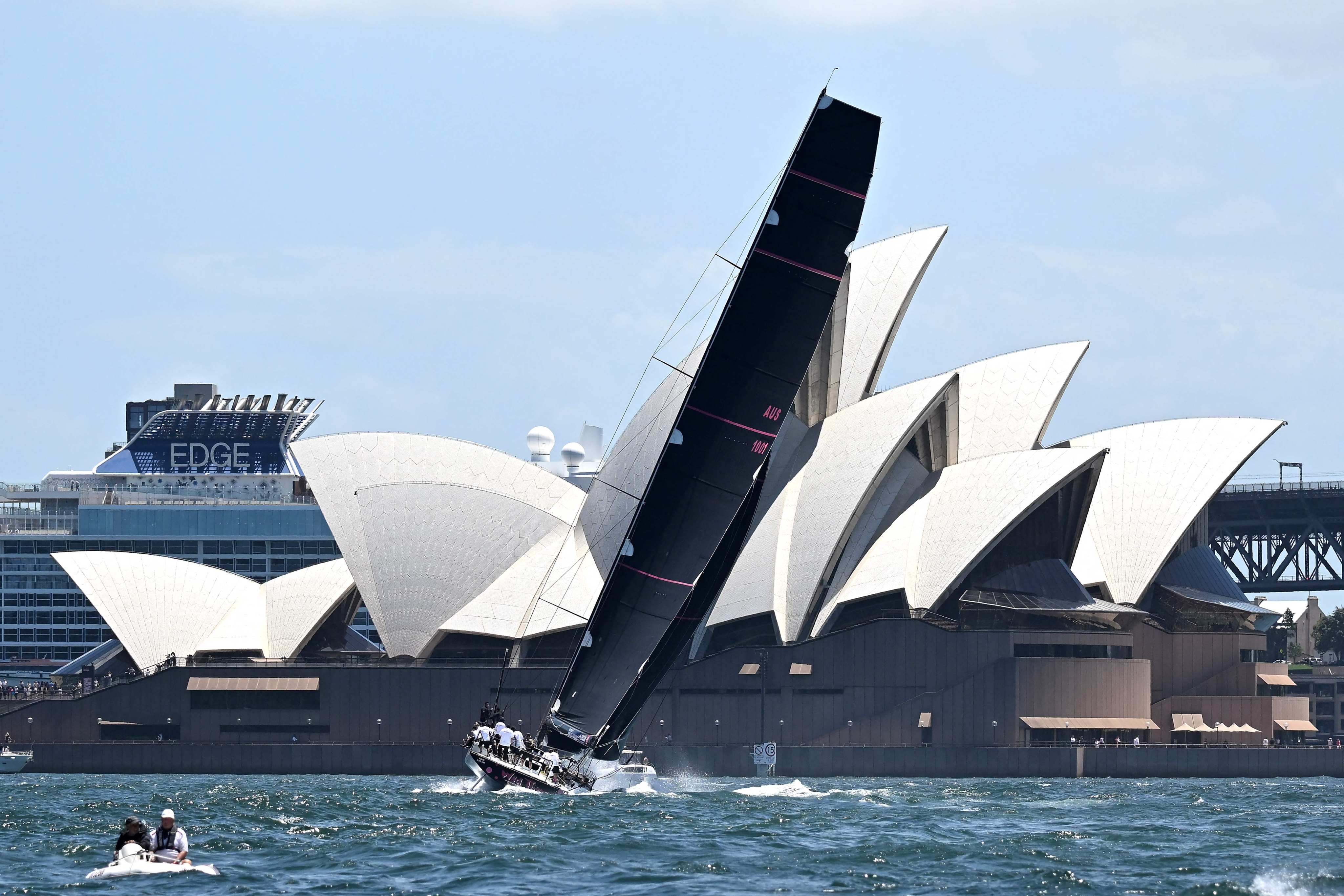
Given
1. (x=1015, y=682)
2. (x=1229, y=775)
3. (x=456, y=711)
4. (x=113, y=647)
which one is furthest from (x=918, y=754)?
(x=113, y=647)

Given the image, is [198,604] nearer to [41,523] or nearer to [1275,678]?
[41,523]

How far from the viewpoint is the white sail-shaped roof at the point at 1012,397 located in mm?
70375

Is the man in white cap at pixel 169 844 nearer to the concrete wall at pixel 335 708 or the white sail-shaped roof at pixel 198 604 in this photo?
the concrete wall at pixel 335 708

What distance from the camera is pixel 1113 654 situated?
69.0 meters

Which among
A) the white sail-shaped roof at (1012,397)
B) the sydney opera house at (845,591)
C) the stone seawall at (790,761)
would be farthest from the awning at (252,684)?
the white sail-shaped roof at (1012,397)

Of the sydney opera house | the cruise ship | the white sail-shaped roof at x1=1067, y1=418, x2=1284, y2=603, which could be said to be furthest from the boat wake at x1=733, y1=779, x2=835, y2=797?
the cruise ship

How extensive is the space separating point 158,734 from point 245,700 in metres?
3.44

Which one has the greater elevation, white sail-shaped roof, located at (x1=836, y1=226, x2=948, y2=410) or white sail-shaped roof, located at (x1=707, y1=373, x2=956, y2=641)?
white sail-shaped roof, located at (x1=836, y1=226, x2=948, y2=410)

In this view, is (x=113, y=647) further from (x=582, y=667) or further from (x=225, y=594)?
A: (x=582, y=667)

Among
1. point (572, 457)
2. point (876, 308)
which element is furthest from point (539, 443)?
point (876, 308)

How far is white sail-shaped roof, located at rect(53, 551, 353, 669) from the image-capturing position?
74938mm

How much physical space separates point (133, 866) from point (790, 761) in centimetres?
3954

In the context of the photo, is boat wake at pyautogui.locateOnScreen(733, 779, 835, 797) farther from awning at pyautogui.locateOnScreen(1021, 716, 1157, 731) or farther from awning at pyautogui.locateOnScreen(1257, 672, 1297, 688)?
awning at pyautogui.locateOnScreen(1257, 672, 1297, 688)

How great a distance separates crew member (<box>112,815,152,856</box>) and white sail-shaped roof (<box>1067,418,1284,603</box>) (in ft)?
152
